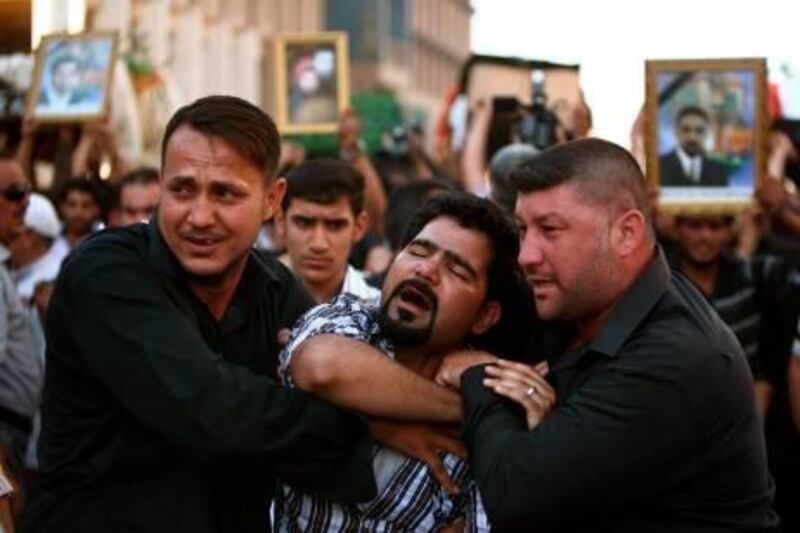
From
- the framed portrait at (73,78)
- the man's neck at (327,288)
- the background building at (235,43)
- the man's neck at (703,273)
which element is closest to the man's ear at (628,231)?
the background building at (235,43)

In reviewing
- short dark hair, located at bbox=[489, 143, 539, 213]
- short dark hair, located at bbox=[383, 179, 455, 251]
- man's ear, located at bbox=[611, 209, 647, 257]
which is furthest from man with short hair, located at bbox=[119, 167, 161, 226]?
man's ear, located at bbox=[611, 209, 647, 257]

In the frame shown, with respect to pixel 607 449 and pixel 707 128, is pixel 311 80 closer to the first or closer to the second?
pixel 707 128

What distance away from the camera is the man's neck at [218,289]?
4141 mm

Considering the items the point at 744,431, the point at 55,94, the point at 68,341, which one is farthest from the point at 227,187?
the point at 55,94

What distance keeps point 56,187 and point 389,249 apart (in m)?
2.89

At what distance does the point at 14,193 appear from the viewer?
7.81 m

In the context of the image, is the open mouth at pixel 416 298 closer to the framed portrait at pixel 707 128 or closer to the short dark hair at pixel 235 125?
the short dark hair at pixel 235 125

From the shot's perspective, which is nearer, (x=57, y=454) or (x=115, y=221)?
(x=57, y=454)

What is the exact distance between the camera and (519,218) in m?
3.89

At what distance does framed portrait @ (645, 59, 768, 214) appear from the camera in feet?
25.4

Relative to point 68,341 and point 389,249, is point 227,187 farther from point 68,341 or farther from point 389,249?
point 389,249

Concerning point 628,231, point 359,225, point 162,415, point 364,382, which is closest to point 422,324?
point 364,382

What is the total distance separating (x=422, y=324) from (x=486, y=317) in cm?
25

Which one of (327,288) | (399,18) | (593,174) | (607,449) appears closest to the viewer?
(607,449)
